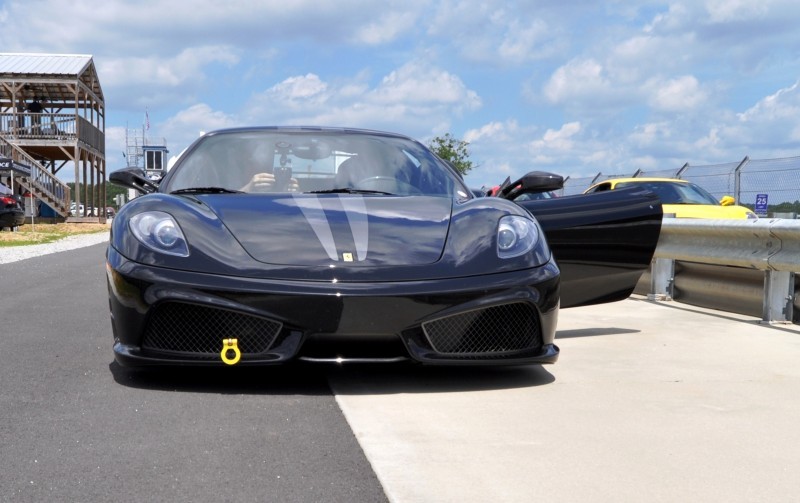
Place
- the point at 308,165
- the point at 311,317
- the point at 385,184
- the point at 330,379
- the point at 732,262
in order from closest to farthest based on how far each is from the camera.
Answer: the point at 311,317 < the point at 330,379 < the point at 385,184 < the point at 308,165 < the point at 732,262

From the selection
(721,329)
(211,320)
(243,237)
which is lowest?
(721,329)

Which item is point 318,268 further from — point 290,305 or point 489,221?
point 489,221

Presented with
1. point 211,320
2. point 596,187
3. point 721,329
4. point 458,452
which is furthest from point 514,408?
point 596,187

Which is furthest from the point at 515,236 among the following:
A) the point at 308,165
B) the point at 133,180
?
the point at 133,180

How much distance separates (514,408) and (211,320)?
122cm

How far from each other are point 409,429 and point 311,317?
0.63 m

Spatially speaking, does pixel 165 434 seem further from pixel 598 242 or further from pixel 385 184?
pixel 598 242

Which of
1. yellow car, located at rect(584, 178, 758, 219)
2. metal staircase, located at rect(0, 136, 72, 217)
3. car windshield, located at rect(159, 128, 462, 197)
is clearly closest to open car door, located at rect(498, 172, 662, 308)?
car windshield, located at rect(159, 128, 462, 197)

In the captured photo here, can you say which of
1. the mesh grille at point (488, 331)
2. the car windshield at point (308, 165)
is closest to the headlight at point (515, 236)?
the mesh grille at point (488, 331)

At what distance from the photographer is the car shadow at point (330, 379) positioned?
3.96 meters

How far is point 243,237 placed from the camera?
12.8ft

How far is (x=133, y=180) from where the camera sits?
492 centimetres

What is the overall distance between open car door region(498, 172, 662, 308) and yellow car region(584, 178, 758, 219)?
612cm

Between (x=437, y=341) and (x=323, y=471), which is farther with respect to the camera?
(x=437, y=341)
